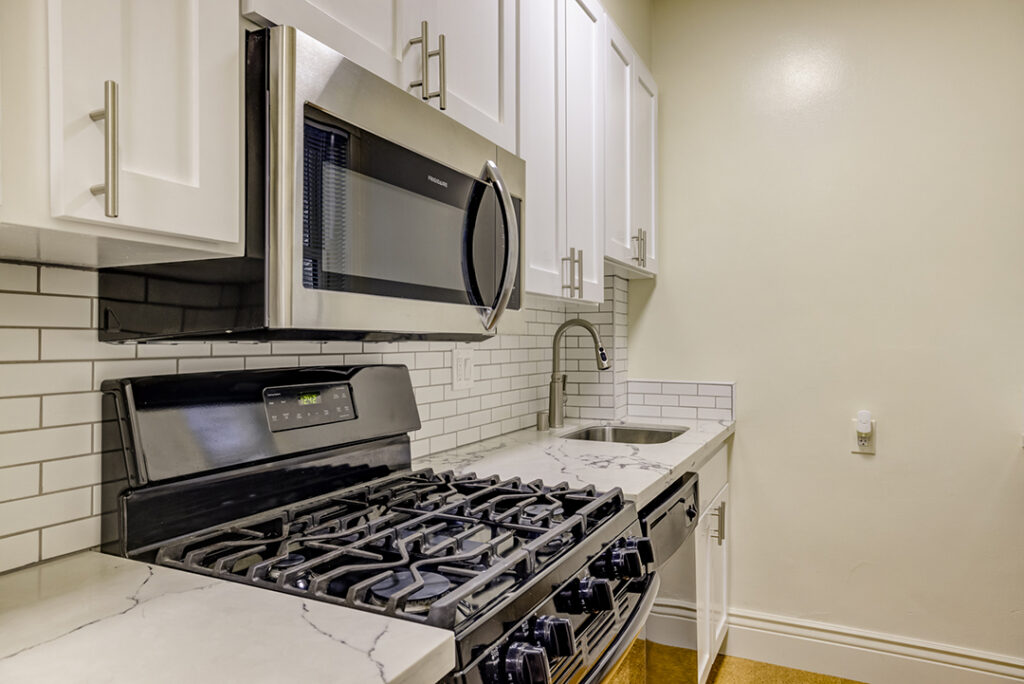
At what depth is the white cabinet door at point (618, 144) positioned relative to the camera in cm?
222

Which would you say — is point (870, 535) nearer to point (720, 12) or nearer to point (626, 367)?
point (626, 367)

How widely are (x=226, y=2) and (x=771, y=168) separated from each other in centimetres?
229

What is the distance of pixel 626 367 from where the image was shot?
2887 mm

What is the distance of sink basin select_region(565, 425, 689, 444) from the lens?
258 centimetres

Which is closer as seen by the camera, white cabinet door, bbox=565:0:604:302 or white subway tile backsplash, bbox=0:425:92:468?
white subway tile backsplash, bbox=0:425:92:468

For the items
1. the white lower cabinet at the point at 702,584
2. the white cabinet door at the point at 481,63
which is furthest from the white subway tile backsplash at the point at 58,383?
the white lower cabinet at the point at 702,584

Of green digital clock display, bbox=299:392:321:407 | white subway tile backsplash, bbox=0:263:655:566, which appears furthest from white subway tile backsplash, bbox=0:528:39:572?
green digital clock display, bbox=299:392:321:407

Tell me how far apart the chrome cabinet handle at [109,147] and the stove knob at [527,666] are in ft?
2.25

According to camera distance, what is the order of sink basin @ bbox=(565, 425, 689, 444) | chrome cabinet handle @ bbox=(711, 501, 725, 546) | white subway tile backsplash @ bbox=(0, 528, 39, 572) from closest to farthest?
white subway tile backsplash @ bbox=(0, 528, 39, 572)
chrome cabinet handle @ bbox=(711, 501, 725, 546)
sink basin @ bbox=(565, 425, 689, 444)

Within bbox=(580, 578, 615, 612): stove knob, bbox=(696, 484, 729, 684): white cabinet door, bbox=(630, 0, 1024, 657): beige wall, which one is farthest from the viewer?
bbox=(630, 0, 1024, 657): beige wall

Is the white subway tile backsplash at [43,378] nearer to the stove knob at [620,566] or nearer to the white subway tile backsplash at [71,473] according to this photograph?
the white subway tile backsplash at [71,473]

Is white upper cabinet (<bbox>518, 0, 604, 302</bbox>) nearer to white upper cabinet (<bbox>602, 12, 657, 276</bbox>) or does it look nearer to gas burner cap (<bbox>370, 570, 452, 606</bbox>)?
white upper cabinet (<bbox>602, 12, 657, 276</bbox>)

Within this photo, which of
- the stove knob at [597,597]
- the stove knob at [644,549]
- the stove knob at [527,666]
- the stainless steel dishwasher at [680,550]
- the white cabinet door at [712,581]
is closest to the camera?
the stove knob at [527,666]

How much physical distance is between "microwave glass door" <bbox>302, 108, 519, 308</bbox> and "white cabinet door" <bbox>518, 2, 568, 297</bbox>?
0.32 metres
